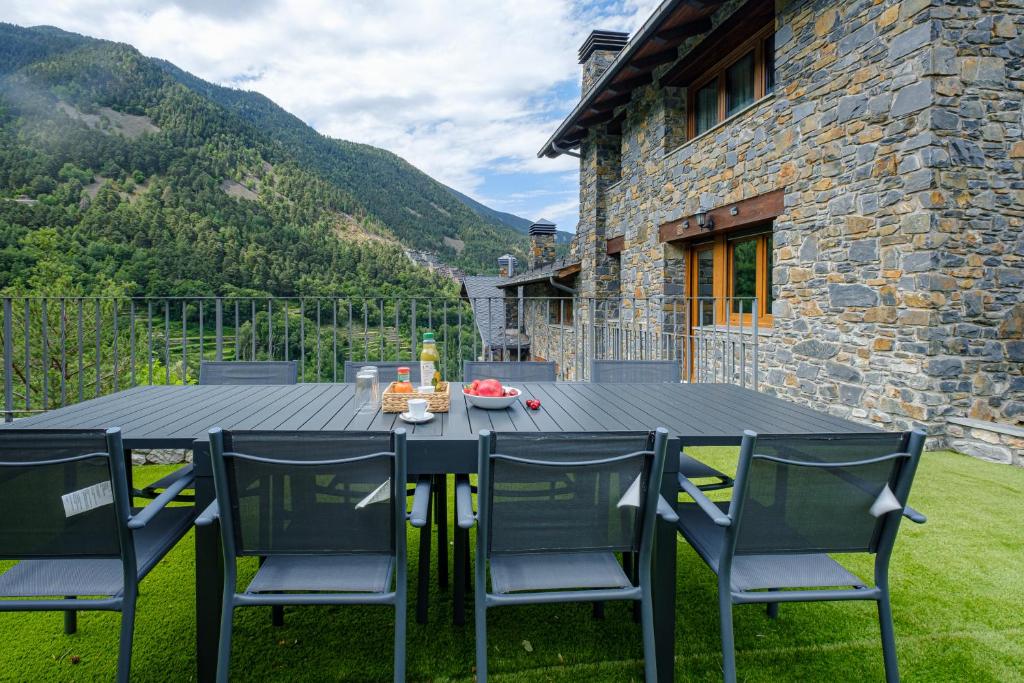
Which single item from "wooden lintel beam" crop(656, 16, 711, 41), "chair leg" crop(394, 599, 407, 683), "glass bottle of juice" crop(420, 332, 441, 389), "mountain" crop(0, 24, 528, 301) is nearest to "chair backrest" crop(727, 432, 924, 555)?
"chair leg" crop(394, 599, 407, 683)

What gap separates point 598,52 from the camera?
1073 centimetres

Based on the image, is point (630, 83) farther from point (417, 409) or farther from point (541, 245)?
point (417, 409)

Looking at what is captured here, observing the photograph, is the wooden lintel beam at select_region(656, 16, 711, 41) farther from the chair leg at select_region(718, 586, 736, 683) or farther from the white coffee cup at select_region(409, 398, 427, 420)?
the chair leg at select_region(718, 586, 736, 683)

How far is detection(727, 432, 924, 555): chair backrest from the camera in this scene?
1.47 metres

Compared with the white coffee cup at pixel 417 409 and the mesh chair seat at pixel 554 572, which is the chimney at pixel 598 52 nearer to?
the white coffee cup at pixel 417 409

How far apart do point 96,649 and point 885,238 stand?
5.50 metres

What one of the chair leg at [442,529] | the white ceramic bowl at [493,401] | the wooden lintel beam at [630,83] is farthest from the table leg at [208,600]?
the wooden lintel beam at [630,83]

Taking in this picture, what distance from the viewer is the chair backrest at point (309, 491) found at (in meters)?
1.43

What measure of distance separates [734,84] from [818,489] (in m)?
6.77

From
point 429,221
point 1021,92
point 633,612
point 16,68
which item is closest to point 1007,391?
point 1021,92

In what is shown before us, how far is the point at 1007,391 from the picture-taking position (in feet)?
14.6

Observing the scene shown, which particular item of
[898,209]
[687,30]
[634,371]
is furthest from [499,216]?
[634,371]

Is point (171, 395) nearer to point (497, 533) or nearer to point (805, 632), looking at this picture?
point (497, 533)

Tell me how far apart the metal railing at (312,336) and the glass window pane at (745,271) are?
105mm
